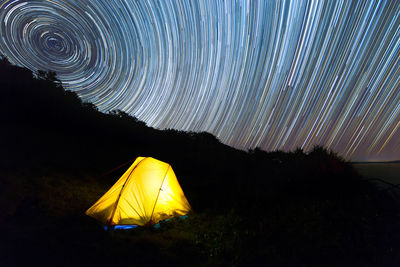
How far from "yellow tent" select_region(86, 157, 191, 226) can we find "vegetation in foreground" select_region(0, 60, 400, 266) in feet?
1.07

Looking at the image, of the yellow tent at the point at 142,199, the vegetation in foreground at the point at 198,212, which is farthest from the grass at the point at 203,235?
the yellow tent at the point at 142,199

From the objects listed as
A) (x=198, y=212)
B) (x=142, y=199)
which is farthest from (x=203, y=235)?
(x=142, y=199)

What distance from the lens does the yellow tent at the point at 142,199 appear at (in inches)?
211

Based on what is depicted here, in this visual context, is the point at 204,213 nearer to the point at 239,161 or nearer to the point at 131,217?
the point at 131,217

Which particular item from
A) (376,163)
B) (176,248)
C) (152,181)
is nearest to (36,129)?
(152,181)

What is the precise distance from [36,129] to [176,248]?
14.4m

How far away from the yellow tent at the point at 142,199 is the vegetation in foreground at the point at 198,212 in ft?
1.07

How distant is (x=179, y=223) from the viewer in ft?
19.0

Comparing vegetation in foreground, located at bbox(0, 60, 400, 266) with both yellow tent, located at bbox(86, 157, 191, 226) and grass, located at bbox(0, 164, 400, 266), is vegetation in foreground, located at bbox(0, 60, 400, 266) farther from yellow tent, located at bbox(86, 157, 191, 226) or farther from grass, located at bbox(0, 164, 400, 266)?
yellow tent, located at bbox(86, 157, 191, 226)

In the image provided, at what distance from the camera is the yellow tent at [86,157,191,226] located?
536 centimetres

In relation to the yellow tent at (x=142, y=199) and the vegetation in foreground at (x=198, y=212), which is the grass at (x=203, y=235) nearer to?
the vegetation in foreground at (x=198, y=212)

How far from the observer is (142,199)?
579cm

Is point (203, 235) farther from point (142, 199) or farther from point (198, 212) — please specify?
point (142, 199)

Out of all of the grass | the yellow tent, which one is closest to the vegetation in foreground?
the grass
